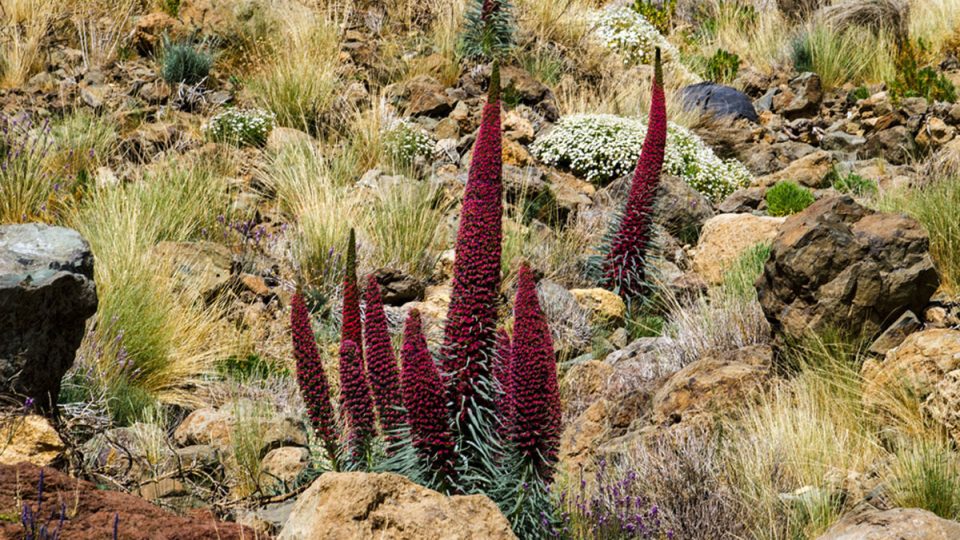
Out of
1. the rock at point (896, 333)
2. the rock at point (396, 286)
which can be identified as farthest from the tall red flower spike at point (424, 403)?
the rock at point (396, 286)

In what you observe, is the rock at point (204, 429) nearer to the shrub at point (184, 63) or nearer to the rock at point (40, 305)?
the rock at point (40, 305)

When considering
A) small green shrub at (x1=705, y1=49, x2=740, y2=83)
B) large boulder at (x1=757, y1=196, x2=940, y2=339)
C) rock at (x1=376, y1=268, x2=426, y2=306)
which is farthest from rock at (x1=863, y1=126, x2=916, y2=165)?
rock at (x1=376, y1=268, x2=426, y2=306)

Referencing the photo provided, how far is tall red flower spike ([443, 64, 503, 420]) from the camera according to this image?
3057 mm

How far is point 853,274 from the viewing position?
5.28m

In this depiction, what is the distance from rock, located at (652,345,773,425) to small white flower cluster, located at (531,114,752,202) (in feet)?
15.7

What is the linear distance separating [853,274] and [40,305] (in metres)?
4.20

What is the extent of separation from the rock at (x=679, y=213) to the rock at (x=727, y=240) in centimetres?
55

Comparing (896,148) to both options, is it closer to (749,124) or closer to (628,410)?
(749,124)

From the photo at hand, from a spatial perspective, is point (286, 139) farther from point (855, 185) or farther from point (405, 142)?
point (855, 185)

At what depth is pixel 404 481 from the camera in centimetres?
254

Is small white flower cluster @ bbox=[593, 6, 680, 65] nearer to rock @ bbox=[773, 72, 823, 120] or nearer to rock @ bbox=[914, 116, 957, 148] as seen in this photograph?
rock @ bbox=[773, 72, 823, 120]

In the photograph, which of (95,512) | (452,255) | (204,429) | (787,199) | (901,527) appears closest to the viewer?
(95,512)

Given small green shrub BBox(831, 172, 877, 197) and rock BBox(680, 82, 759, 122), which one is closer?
small green shrub BBox(831, 172, 877, 197)

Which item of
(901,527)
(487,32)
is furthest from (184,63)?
(901,527)
